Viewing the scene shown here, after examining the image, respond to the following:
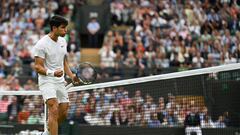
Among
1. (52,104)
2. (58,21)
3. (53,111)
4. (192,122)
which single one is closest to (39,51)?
(58,21)

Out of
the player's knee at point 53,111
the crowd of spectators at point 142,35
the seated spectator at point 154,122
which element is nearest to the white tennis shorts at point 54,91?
the player's knee at point 53,111

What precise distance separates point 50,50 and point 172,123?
3.33 meters

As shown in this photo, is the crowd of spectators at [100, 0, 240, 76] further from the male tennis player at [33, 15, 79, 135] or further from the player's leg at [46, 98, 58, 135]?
the player's leg at [46, 98, 58, 135]

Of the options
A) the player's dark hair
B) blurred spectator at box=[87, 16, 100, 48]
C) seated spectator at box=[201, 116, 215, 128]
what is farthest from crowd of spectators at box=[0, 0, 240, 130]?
seated spectator at box=[201, 116, 215, 128]

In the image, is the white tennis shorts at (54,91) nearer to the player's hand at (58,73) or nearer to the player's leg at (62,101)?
the player's leg at (62,101)

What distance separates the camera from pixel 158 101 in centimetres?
1402

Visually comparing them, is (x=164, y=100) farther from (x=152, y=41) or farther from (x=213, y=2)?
(x=213, y=2)

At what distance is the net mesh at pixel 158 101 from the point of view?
1286 centimetres

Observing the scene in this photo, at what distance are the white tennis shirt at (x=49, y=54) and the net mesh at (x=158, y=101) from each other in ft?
7.97

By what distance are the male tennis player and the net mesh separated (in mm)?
2380

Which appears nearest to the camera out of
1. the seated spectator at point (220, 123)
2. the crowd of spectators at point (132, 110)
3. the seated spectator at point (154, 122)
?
the seated spectator at point (220, 123)

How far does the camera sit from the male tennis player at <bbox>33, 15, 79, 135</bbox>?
37.6 ft

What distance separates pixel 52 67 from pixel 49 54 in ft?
0.76

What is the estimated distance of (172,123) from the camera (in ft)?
44.8
